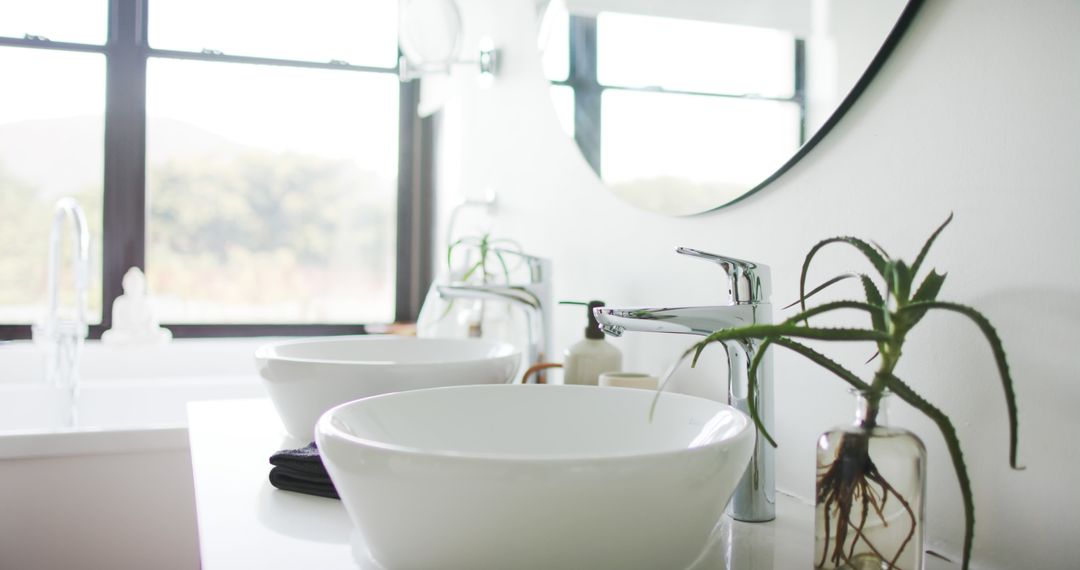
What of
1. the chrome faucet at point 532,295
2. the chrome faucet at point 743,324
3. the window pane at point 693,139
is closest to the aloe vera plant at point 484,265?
the chrome faucet at point 532,295

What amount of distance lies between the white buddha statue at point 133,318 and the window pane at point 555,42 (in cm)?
156

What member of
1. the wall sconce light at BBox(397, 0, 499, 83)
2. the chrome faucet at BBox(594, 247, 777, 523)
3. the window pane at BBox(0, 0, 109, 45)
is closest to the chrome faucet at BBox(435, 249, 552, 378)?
the chrome faucet at BBox(594, 247, 777, 523)

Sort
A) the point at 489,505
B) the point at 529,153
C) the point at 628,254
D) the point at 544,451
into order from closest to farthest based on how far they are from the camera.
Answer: the point at 489,505
the point at 544,451
the point at 628,254
the point at 529,153

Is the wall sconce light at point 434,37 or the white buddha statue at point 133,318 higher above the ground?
the wall sconce light at point 434,37

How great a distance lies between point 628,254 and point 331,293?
1786 millimetres

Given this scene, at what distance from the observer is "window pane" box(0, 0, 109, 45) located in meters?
2.41

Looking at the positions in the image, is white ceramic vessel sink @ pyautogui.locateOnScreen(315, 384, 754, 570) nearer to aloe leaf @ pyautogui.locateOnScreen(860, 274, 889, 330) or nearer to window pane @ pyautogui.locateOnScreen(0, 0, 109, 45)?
aloe leaf @ pyautogui.locateOnScreen(860, 274, 889, 330)

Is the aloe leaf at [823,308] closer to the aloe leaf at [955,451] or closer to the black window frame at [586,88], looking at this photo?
the aloe leaf at [955,451]

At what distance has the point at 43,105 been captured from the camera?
244cm

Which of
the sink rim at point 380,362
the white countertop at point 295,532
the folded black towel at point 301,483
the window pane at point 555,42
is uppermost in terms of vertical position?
the window pane at point 555,42

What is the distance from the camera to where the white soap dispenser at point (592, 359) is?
1025 millimetres

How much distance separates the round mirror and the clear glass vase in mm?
326

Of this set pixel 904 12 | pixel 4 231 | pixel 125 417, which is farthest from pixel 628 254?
pixel 4 231

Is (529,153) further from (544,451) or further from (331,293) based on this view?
(331,293)
